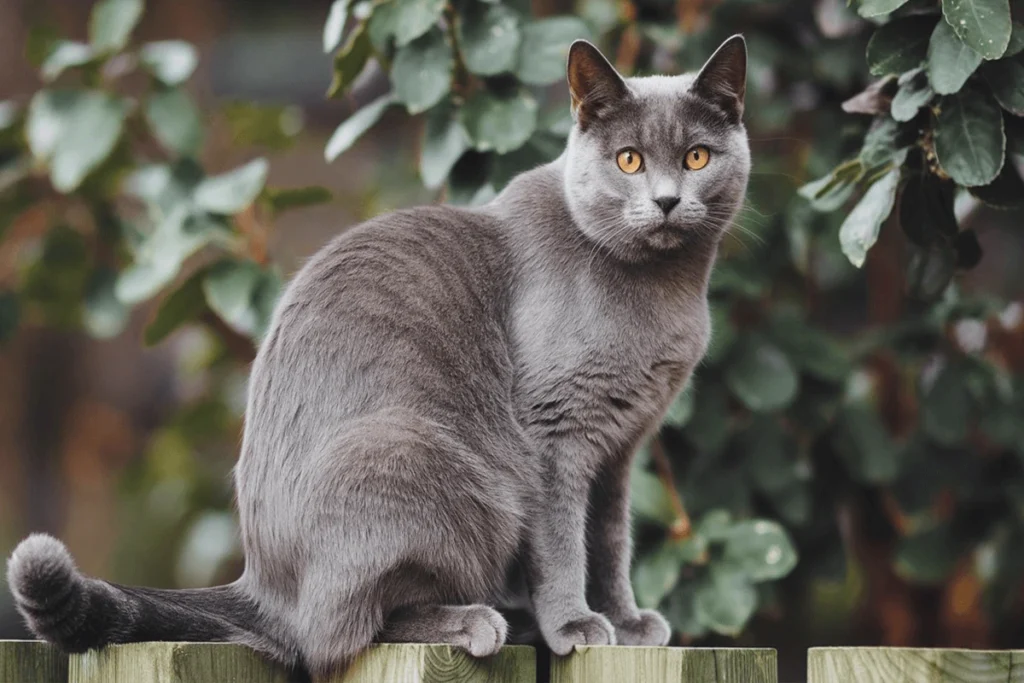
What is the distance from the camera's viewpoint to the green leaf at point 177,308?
2.55 meters

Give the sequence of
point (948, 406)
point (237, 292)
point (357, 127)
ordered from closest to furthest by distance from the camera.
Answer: point (357, 127)
point (237, 292)
point (948, 406)

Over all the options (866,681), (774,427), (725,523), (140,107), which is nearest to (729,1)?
(774,427)

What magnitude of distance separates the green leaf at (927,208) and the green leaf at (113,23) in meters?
1.77

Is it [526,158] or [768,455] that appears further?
[768,455]

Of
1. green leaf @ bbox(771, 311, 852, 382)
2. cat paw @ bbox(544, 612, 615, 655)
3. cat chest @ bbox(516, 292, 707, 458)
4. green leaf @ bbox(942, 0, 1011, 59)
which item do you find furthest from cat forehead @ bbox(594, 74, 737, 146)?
green leaf @ bbox(771, 311, 852, 382)

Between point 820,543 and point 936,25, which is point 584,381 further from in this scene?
point 820,543

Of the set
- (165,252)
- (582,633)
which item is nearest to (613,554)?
(582,633)

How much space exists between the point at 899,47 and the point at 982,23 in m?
0.19

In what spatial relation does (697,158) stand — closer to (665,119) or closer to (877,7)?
(665,119)

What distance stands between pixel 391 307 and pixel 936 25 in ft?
2.98

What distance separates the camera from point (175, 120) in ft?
9.00

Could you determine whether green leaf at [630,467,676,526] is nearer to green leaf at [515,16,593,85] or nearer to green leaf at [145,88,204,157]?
green leaf at [515,16,593,85]

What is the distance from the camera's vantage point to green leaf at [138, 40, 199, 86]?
2.72 meters

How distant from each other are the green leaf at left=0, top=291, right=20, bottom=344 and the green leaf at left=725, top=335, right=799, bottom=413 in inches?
68.6
